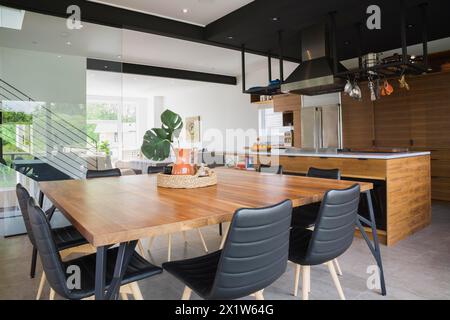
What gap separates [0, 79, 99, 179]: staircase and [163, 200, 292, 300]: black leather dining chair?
3159mm

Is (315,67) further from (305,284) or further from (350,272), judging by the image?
(305,284)

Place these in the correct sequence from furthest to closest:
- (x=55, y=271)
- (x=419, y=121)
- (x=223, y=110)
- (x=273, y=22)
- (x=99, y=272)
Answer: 1. (x=223, y=110)
2. (x=419, y=121)
3. (x=273, y=22)
4. (x=55, y=271)
5. (x=99, y=272)

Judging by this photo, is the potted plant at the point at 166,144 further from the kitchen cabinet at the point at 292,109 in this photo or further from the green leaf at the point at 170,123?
the kitchen cabinet at the point at 292,109

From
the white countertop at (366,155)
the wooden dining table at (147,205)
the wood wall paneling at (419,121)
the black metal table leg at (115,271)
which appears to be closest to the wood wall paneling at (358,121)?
the wood wall paneling at (419,121)

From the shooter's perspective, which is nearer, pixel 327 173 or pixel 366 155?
pixel 327 173

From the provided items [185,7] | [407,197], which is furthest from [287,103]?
[407,197]

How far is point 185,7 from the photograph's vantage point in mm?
3979

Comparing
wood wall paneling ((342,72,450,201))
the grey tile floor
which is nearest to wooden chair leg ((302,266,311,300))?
the grey tile floor

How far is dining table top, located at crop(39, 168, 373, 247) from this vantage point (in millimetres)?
1220

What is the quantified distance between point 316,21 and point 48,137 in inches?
144

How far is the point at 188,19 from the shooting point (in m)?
4.39
